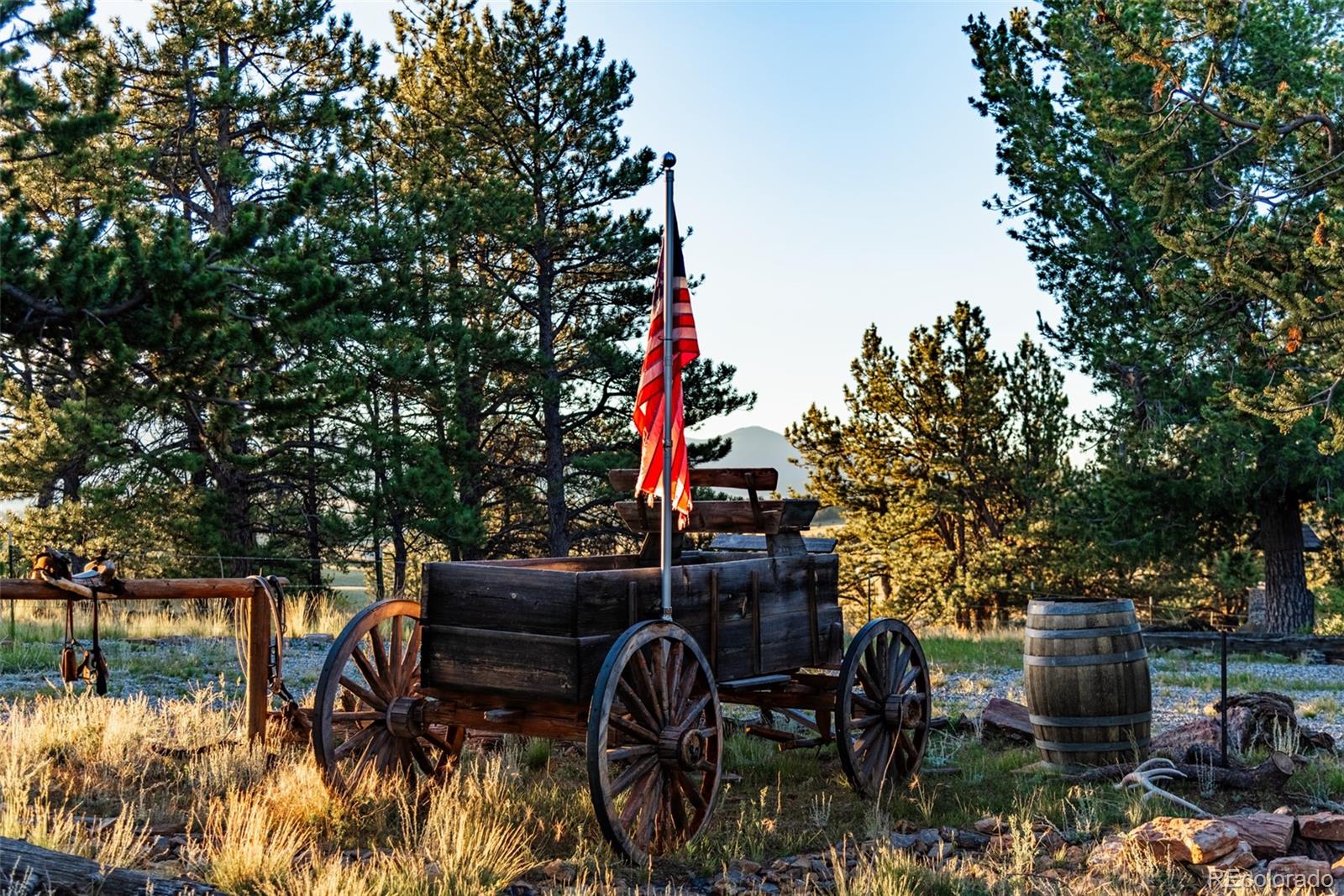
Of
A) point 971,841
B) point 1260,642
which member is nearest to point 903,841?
point 971,841

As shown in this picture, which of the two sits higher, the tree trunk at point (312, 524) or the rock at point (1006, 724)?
the tree trunk at point (312, 524)

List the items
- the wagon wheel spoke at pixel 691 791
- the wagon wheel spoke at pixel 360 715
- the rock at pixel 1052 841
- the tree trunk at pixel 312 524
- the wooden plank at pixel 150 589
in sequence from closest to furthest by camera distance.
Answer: the wagon wheel spoke at pixel 691 791
the rock at pixel 1052 841
the wooden plank at pixel 150 589
the wagon wheel spoke at pixel 360 715
the tree trunk at pixel 312 524

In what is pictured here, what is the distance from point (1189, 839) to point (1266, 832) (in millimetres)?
490

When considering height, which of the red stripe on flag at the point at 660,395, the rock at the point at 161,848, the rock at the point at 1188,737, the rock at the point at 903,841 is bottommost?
the rock at the point at 903,841

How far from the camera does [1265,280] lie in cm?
1107

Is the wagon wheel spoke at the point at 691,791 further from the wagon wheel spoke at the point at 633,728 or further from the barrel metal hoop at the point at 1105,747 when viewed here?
the barrel metal hoop at the point at 1105,747

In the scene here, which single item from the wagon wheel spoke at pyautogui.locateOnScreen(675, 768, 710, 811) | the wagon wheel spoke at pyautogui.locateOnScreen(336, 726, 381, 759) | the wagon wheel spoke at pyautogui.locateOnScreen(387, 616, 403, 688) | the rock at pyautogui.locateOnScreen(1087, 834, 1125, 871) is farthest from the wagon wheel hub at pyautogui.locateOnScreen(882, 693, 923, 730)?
the wagon wheel spoke at pyautogui.locateOnScreen(336, 726, 381, 759)

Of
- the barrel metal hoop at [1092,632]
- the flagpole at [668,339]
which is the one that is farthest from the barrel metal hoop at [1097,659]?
the flagpole at [668,339]

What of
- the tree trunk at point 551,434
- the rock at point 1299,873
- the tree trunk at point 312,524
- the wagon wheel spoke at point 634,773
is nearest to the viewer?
the rock at point 1299,873

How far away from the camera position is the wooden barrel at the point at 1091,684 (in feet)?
25.4

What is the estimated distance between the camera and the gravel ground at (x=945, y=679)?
10.9 m

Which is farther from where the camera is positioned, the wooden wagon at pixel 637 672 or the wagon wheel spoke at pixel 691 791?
the wagon wheel spoke at pixel 691 791

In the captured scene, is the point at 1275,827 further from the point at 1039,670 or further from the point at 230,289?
the point at 230,289

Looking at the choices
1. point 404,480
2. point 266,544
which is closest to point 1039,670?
point 404,480
